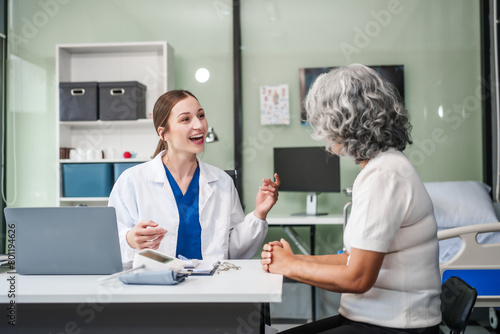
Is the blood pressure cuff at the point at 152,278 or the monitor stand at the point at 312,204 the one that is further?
the monitor stand at the point at 312,204

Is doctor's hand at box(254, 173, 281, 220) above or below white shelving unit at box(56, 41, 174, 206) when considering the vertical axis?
below

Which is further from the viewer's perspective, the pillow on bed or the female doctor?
the pillow on bed

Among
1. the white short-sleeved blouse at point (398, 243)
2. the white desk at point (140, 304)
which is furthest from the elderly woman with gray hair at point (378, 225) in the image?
the white desk at point (140, 304)

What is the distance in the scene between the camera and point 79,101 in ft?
12.1

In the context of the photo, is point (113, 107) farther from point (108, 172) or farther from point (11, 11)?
point (11, 11)

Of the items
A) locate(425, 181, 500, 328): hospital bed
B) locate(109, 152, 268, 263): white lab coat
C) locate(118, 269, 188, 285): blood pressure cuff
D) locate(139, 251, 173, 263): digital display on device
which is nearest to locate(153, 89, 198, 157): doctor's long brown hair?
locate(109, 152, 268, 263): white lab coat

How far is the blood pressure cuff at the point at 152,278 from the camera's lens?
3.96ft

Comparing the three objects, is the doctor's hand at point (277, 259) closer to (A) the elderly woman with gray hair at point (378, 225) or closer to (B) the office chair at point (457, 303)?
→ (A) the elderly woman with gray hair at point (378, 225)

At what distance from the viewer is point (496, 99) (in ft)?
11.7

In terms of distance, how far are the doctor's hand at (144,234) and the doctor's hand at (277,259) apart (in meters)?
0.31

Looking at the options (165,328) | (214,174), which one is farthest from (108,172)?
(165,328)

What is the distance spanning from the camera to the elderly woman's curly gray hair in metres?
1.27

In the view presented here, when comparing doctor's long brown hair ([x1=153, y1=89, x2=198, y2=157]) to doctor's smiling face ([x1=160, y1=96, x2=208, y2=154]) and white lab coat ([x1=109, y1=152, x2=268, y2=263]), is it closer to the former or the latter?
doctor's smiling face ([x1=160, y1=96, x2=208, y2=154])

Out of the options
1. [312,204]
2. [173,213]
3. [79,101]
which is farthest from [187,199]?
[79,101]
